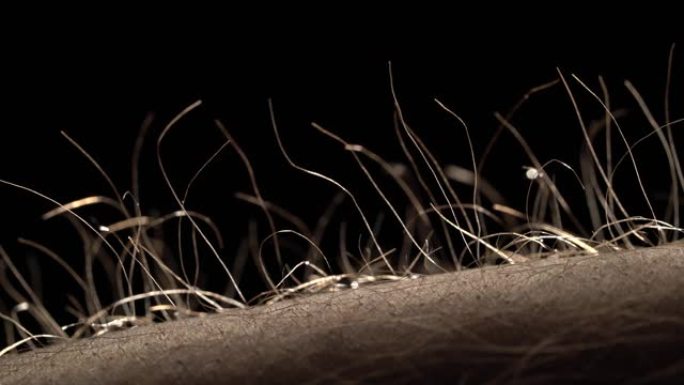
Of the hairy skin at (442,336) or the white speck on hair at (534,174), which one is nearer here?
the hairy skin at (442,336)

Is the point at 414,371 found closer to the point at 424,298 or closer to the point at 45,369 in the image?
the point at 424,298

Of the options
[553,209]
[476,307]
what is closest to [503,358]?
[476,307]

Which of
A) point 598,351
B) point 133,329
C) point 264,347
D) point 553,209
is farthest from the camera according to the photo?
point 553,209

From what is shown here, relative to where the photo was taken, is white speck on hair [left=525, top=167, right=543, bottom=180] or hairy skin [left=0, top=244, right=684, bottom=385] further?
white speck on hair [left=525, top=167, right=543, bottom=180]

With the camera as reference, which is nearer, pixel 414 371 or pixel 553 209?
pixel 414 371

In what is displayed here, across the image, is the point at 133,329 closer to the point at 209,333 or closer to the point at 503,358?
the point at 209,333

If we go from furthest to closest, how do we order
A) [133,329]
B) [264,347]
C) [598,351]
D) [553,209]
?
1. [553,209]
2. [133,329]
3. [264,347]
4. [598,351]

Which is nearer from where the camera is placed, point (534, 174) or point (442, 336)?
point (442, 336)
